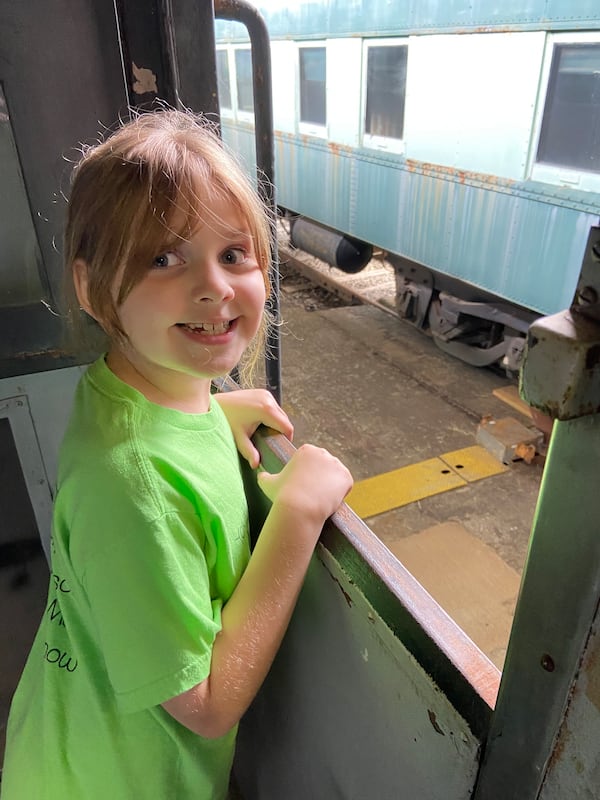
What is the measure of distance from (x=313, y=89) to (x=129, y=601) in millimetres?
6944

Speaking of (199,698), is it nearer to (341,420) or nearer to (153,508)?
(153,508)

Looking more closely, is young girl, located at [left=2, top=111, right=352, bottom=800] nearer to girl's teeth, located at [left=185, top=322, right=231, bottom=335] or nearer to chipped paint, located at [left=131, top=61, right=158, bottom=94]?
girl's teeth, located at [left=185, top=322, right=231, bottom=335]

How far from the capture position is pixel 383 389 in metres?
5.39

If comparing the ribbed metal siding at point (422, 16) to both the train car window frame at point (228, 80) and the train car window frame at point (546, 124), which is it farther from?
the train car window frame at point (228, 80)

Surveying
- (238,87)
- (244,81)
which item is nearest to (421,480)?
(244,81)

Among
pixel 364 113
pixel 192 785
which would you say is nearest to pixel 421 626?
pixel 192 785

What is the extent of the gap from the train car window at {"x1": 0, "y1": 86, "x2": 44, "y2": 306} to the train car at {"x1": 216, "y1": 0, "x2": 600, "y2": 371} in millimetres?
3689

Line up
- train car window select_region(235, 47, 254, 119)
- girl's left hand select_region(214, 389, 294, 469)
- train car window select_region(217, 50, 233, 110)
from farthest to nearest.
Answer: train car window select_region(217, 50, 233, 110) < train car window select_region(235, 47, 254, 119) < girl's left hand select_region(214, 389, 294, 469)

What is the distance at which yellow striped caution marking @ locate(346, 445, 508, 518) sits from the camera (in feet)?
12.9

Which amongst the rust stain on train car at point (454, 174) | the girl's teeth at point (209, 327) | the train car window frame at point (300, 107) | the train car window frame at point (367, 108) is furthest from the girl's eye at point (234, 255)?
the train car window frame at point (300, 107)

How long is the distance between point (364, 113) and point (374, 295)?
254 centimetres

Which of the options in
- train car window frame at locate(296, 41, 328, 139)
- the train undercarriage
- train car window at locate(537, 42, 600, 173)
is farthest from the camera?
train car window frame at locate(296, 41, 328, 139)

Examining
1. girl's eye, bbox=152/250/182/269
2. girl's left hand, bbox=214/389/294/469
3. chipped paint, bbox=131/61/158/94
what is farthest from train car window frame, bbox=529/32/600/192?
girl's eye, bbox=152/250/182/269

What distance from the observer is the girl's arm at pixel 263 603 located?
92cm
